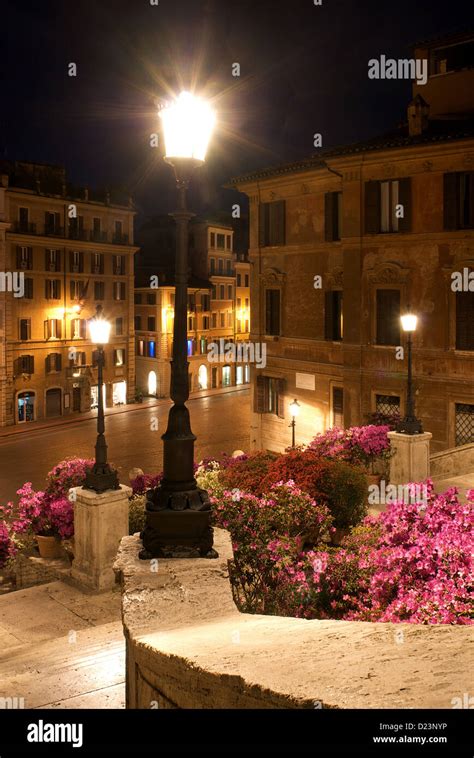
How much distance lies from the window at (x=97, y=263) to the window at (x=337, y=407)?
29.9 meters

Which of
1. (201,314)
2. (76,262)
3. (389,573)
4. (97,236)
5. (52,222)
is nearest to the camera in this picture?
(389,573)

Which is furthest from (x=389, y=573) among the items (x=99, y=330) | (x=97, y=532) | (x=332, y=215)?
(x=332, y=215)

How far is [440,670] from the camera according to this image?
3.88 meters

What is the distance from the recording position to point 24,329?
152ft

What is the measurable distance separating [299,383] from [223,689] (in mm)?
24317

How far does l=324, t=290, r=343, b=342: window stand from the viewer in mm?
26500

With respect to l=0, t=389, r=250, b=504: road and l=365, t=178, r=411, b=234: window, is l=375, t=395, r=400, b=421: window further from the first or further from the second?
l=0, t=389, r=250, b=504: road

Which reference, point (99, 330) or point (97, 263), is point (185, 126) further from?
point (97, 263)

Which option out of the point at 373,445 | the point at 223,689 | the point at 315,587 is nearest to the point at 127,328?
the point at 373,445

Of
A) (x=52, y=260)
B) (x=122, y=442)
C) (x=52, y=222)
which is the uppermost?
(x=52, y=222)

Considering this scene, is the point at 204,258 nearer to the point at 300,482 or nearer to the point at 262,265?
the point at 262,265

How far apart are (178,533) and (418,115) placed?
822 inches
